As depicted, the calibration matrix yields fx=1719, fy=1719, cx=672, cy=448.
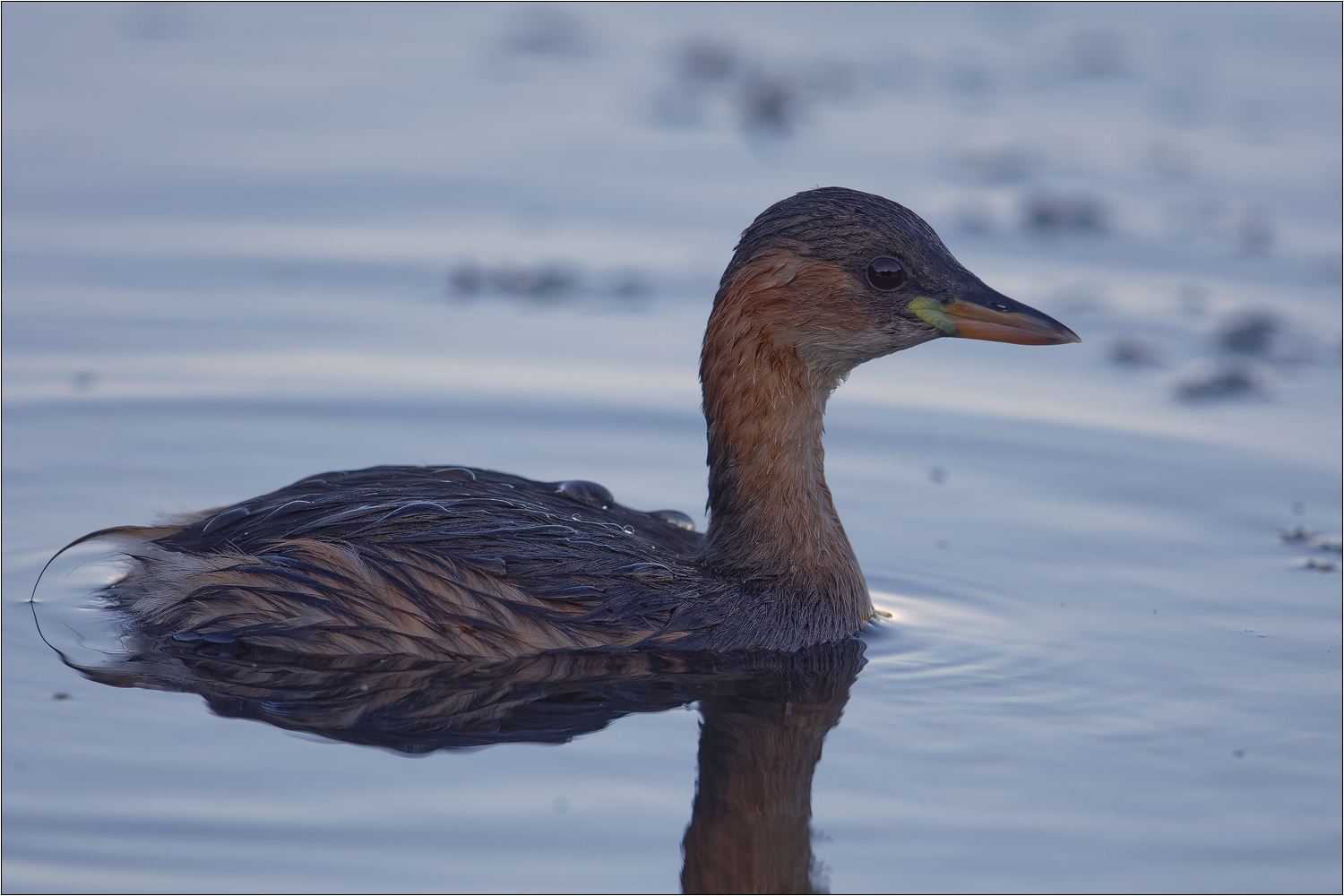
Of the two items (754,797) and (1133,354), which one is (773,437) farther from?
(1133,354)

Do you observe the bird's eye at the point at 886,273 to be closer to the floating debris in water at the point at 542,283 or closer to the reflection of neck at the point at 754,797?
the reflection of neck at the point at 754,797

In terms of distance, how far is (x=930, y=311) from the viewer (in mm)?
6754

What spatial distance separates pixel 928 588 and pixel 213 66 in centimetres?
925

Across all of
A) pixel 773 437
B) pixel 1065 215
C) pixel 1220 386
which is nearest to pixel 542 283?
pixel 1065 215

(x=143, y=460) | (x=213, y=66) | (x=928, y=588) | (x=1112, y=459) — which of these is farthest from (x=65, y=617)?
(x=213, y=66)

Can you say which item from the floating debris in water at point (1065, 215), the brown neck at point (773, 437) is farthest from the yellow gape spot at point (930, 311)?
the floating debris in water at point (1065, 215)

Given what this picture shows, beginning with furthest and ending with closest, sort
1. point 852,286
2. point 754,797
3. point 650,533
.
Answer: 1. point 650,533
2. point 852,286
3. point 754,797

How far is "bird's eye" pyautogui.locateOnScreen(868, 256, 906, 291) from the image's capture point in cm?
669

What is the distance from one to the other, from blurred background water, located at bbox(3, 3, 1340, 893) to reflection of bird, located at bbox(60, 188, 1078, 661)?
472 mm

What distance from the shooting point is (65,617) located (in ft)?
21.8

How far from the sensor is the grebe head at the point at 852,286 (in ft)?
21.9

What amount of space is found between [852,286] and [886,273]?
0.14 meters

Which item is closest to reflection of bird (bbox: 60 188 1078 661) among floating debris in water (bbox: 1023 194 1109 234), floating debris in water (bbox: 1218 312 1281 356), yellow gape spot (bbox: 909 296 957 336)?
yellow gape spot (bbox: 909 296 957 336)

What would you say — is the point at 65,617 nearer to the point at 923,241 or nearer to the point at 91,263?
the point at 923,241
